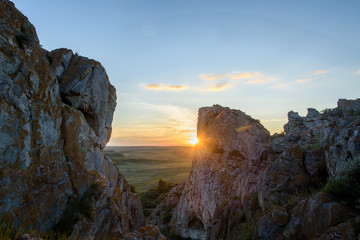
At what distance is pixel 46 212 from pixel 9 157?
280cm

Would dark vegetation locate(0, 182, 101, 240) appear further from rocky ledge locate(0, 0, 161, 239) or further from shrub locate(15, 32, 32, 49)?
shrub locate(15, 32, 32, 49)

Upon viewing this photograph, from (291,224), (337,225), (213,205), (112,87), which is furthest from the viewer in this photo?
(213,205)

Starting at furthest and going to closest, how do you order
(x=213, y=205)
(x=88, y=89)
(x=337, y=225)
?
(x=213, y=205) < (x=88, y=89) < (x=337, y=225)

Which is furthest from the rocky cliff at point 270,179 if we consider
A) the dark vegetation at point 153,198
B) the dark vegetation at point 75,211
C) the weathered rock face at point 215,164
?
the dark vegetation at point 153,198

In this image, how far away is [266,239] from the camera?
8359 mm

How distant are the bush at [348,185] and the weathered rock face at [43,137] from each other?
403 inches

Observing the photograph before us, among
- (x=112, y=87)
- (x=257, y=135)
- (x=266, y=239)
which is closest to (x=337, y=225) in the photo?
(x=266, y=239)

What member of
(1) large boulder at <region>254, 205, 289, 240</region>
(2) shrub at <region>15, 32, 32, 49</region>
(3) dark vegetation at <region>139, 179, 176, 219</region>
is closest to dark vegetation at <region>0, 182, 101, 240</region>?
(2) shrub at <region>15, 32, 32, 49</region>

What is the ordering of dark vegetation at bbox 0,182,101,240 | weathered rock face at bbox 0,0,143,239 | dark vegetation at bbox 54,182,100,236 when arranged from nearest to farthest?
weathered rock face at bbox 0,0,143,239 → dark vegetation at bbox 0,182,101,240 → dark vegetation at bbox 54,182,100,236

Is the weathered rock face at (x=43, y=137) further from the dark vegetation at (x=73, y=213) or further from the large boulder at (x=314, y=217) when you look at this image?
the large boulder at (x=314, y=217)

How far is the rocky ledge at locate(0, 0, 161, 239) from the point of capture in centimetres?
791

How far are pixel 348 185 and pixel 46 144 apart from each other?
38.9 feet

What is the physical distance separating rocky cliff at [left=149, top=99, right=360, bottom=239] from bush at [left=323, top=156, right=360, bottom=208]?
4cm

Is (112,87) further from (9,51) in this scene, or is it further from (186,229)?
(186,229)
